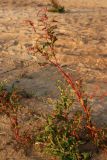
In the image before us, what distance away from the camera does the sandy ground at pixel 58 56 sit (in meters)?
4.73

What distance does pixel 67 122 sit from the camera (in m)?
3.96

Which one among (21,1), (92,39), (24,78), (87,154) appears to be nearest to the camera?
(87,154)

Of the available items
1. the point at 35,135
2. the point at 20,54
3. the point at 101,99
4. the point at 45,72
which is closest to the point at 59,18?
the point at 20,54

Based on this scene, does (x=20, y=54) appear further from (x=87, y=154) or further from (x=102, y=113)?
(x=87, y=154)

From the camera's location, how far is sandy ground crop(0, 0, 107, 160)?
15.5 feet

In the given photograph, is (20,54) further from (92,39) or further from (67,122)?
(67,122)

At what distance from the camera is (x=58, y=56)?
22.3 ft

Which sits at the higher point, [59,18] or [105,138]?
[59,18]

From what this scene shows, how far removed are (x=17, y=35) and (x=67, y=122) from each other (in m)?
4.36

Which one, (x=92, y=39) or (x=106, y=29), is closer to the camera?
(x=92, y=39)

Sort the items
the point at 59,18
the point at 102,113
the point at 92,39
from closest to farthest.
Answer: the point at 102,113
the point at 92,39
the point at 59,18

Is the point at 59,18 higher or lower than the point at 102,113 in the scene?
higher

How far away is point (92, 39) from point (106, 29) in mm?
736

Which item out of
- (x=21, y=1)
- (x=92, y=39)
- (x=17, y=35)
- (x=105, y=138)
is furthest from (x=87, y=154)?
(x=21, y=1)
